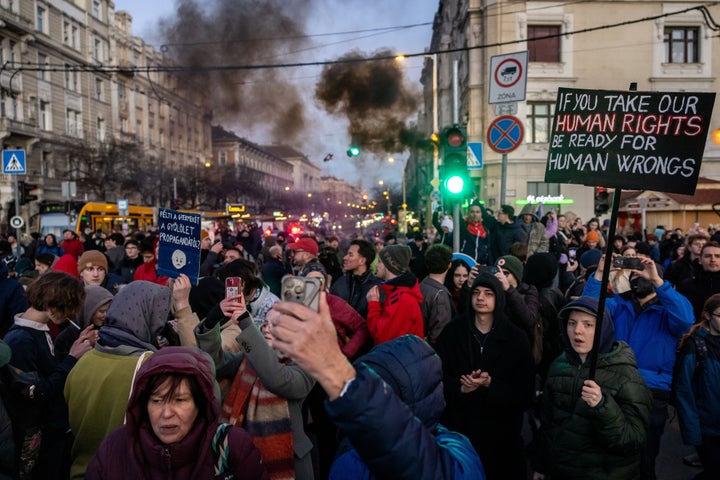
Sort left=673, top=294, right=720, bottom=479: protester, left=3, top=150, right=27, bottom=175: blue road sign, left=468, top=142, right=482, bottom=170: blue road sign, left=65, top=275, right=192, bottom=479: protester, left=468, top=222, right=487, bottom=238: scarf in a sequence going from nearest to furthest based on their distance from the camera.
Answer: left=65, top=275, right=192, bottom=479: protester < left=673, top=294, right=720, bottom=479: protester < left=468, top=222, right=487, bottom=238: scarf < left=468, top=142, right=482, bottom=170: blue road sign < left=3, top=150, right=27, bottom=175: blue road sign

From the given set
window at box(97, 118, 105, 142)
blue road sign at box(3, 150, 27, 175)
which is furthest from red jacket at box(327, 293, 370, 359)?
window at box(97, 118, 105, 142)

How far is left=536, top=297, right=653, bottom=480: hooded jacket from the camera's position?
125 inches

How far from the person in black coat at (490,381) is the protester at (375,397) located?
2079mm

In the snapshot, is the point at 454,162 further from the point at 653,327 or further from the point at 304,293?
the point at 304,293

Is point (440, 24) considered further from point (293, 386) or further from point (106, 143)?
point (293, 386)

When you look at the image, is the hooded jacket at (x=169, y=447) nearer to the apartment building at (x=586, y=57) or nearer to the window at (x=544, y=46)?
→ the apartment building at (x=586, y=57)

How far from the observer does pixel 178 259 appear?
13.4 ft

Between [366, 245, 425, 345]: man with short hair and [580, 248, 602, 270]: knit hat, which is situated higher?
[580, 248, 602, 270]: knit hat

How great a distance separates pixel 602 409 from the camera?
310 centimetres

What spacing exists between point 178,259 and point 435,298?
238 centimetres

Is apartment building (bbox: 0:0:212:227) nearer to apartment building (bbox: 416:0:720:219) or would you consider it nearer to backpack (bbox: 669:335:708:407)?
apartment building (bbox: 416:0:720:219)

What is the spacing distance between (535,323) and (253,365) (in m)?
2.77

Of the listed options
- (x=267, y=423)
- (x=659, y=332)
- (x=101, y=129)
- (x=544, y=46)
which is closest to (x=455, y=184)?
(x=659, y=332)

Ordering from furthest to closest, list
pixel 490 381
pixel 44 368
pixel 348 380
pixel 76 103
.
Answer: pixel 76 103 < pixel 490 381 < pixel 44 368 < pixel 348 380
